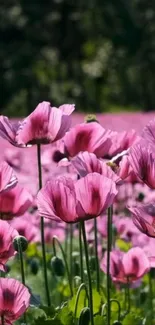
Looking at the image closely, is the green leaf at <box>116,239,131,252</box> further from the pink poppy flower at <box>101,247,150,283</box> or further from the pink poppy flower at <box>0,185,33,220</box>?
the pink poppy flower at <box>0,185,33,220</box>

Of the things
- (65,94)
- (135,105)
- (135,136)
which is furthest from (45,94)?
(135,136)

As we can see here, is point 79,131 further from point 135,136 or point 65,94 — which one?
point 65,94

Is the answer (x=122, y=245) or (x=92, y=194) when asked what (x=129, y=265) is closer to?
(x=92, y=194)

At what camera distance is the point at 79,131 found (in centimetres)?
192

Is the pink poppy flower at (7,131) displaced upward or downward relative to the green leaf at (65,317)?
upward

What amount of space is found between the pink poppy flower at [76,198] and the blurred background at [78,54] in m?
24.3

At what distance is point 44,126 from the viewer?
187cm

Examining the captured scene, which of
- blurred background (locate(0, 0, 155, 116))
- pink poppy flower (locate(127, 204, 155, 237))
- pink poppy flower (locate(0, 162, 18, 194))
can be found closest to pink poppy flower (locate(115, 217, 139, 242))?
pink poppy flower (locate(0, 162, 18, 194))

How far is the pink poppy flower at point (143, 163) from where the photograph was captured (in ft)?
5.41

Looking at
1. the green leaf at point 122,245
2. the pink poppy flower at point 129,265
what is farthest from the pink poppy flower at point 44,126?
the green leaf at point 122,245

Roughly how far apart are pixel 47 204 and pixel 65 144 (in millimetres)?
361

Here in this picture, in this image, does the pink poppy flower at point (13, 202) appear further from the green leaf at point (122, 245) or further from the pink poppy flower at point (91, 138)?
the green leaf at point (122, 245)

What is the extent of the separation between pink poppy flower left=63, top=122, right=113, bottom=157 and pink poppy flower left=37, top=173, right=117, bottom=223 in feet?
0.97

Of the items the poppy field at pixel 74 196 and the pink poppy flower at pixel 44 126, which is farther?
the pink poppy flower at pixel 44 126
